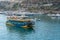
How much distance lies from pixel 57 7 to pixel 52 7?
127 cm

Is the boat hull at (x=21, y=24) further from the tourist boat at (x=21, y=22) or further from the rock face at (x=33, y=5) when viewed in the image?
the rock face at (x=33, y=5)

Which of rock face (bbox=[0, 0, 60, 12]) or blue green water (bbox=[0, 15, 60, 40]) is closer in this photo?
blue green water (bbox=[0, 15, 60, 40])

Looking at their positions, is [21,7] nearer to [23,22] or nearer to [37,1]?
[37,1]

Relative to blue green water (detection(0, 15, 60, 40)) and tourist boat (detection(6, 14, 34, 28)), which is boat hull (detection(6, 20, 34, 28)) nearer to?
tourist boat (detection(6, 14, 34, 28))

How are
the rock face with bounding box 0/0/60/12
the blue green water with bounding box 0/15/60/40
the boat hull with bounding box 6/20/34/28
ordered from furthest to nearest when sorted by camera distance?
the rock face with bounding box 0/0/60/12
the boat hull with bounding box 6/20/34/28
the blue green water with bounding box 0/15/60/40

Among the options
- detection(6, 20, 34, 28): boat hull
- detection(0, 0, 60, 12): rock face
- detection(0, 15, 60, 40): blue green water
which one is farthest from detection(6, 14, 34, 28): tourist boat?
detection(0, 0, 60, 12): rock face

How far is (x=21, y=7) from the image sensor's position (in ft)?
228

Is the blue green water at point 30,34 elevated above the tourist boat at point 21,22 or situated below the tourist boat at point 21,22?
below

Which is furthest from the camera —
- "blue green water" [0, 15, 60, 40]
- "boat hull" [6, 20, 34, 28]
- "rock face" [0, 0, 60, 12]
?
"rock face" [0, 0, 60, 12]

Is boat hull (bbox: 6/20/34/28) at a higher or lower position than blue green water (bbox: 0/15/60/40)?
higher

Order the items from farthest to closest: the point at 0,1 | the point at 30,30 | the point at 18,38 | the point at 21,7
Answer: the point at 0,1
the point at 21,7
the point at 30,30
the point at 18,38

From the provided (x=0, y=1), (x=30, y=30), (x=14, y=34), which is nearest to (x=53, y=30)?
(x=30, y=30)

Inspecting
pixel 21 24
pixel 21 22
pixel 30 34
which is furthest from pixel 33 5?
pixel 30 34

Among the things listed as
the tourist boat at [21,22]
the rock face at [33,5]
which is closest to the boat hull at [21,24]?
the tourist boat at [21,22]
